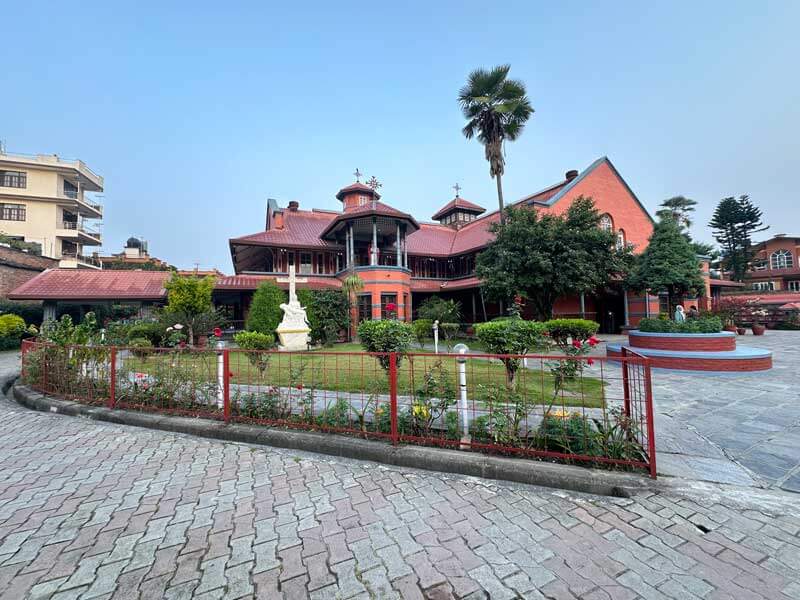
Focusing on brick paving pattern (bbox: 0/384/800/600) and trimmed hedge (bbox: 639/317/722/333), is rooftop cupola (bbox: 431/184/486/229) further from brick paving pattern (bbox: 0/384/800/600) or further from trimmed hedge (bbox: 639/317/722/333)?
brick paving pattern (bbox: 0/384/800/600)

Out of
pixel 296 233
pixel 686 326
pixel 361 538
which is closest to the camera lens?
pixel 361 538

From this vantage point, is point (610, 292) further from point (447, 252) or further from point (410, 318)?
point (410, 318)

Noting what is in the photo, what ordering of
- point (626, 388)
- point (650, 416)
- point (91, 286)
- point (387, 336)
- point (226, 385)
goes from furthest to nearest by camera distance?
point (91, 286)
point (387, 336)
point (226, 385)
point (626, 388)
point (650, 416)

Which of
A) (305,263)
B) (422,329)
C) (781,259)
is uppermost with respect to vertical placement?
(781,259)

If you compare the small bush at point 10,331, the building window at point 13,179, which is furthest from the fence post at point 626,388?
the building window at point 13,179

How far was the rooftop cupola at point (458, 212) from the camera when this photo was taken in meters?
28.9

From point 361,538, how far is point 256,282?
1760 cm

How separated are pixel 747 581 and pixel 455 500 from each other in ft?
5.74

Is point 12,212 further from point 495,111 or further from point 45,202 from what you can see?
point 495,111

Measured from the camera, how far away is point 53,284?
1712 centimetres

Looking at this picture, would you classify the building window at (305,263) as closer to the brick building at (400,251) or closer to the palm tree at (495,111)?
the brick building at (400,251)

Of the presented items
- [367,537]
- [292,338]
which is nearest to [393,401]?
[367,537]

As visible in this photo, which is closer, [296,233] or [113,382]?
[113,382]

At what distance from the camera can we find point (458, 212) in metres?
29.2
